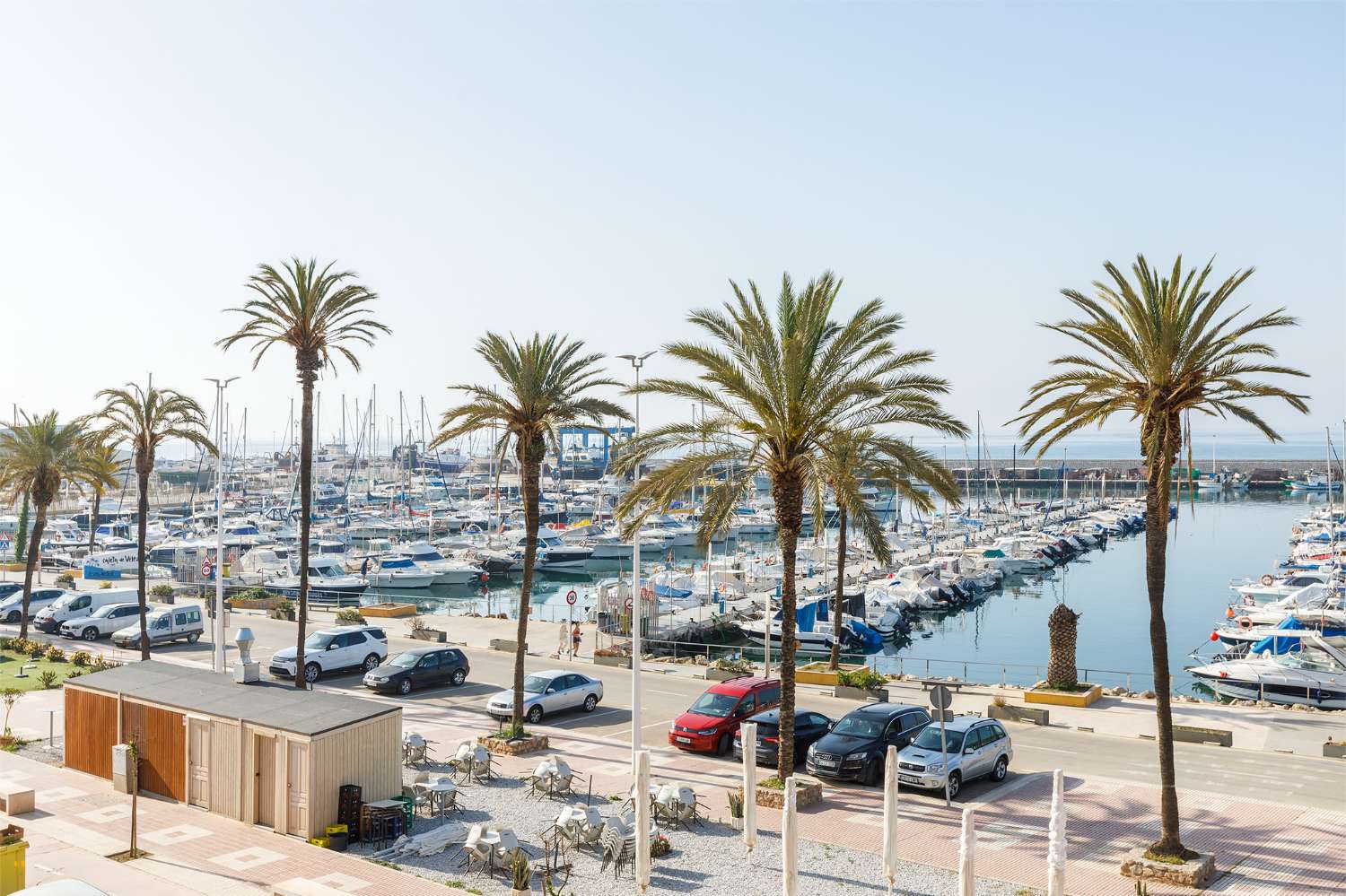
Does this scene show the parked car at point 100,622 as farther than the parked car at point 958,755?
Yes

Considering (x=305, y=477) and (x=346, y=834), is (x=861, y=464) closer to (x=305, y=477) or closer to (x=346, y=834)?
(x=346, y=834)

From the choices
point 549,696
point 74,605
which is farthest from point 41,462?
point 549,696

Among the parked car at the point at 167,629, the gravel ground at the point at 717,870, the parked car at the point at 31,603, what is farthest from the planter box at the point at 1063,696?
the parked car at the point at 31,603

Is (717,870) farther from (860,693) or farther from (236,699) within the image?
(860,693)

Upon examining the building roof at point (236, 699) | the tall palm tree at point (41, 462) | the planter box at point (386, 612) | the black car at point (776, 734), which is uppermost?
the tall palm tree at point (41, 462)

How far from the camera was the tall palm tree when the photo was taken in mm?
42188

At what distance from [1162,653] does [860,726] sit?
8.52 metres

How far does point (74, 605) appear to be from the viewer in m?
45.8

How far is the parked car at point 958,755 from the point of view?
74.3 feet

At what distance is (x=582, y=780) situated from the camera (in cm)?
2397

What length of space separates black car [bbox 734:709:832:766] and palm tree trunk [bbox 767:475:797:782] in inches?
130

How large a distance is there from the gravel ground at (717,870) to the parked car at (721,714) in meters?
5.68

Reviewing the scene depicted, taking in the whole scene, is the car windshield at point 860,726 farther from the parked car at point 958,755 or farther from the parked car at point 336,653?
the parked car at point 336,653

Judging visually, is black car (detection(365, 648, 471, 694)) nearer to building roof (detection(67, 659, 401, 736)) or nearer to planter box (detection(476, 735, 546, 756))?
planter box (detection(476, 735, 546, 756))
